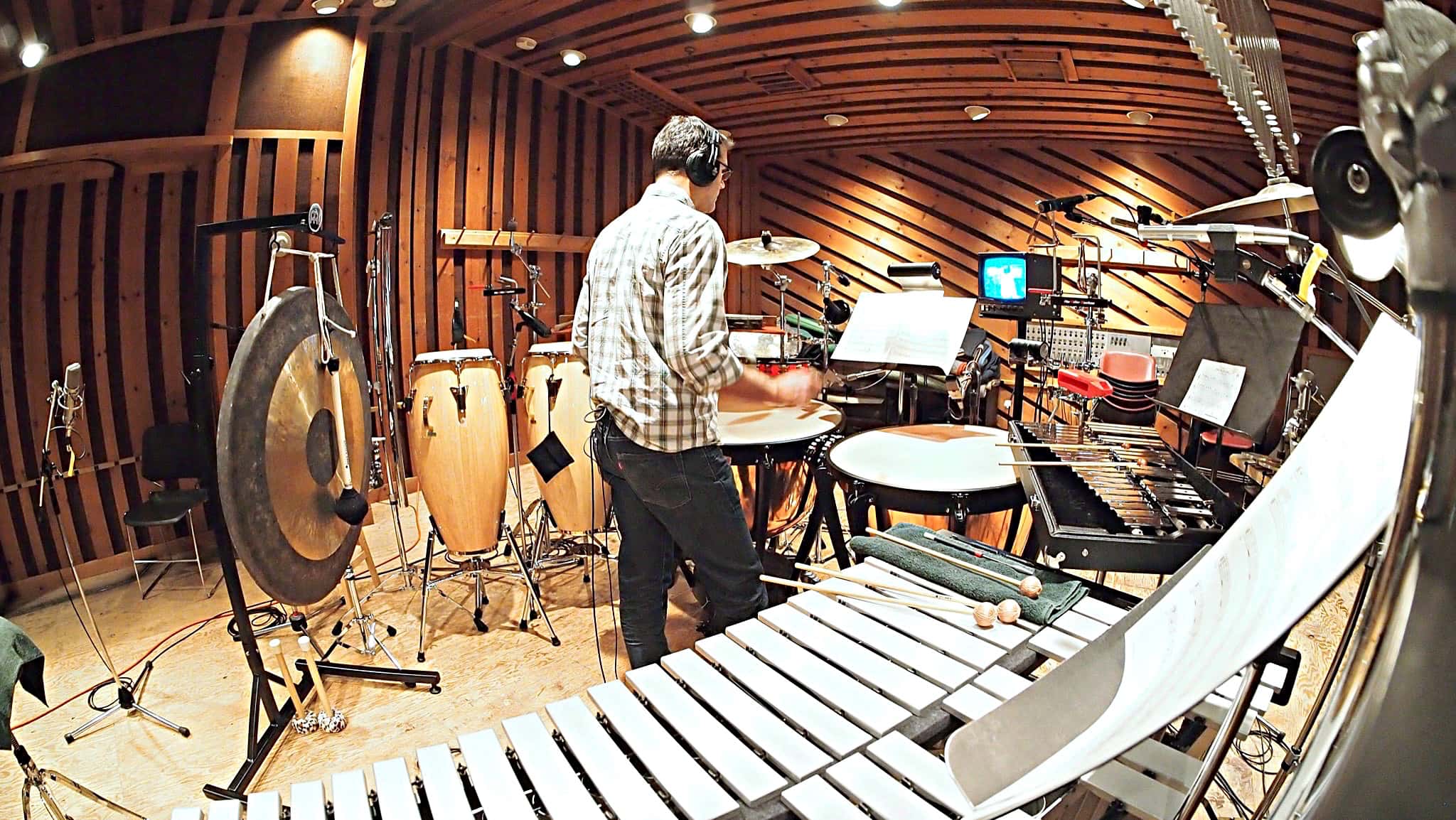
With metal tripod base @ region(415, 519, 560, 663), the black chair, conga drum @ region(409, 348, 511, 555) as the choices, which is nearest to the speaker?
metal tripod base @ region(415, 519, 560, 663)

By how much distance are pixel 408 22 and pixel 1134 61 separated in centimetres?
508

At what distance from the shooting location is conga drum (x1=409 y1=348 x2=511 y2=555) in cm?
335

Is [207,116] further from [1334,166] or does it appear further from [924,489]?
[1334,166]

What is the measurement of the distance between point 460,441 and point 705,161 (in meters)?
1.86

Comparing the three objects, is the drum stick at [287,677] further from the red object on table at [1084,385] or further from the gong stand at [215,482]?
the red object on table at [1084,385]

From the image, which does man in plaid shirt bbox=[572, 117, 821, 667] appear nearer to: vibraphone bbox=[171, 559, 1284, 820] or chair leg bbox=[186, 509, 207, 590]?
vibraphone bbox=[171, 559, 1284, 820]

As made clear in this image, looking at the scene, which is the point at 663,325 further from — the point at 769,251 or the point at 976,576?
the point at 769,251

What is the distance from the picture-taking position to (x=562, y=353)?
3609 millimetres

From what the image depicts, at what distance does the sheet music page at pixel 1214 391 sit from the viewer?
2.01m

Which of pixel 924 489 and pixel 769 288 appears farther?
pixel 769 288

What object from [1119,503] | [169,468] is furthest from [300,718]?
[1119,503]

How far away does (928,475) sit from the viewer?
2479 mm

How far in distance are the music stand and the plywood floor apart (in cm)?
52

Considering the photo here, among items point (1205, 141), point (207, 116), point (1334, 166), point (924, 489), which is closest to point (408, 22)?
point (207, 116)
